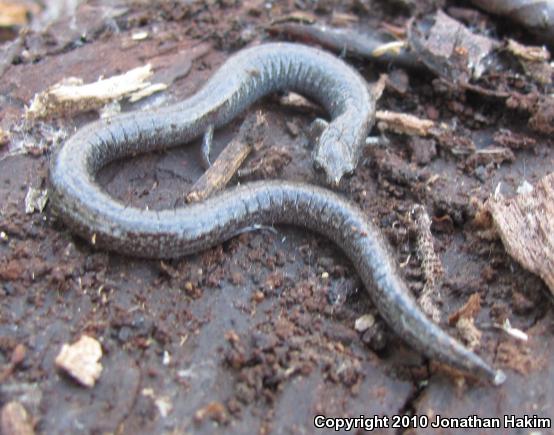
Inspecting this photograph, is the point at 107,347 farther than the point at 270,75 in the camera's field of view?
No

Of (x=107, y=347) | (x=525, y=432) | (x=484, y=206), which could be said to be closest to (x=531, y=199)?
(x=484, y=206)

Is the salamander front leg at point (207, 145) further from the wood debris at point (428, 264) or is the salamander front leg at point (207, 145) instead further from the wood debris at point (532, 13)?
the wood debris at point (532, 13)

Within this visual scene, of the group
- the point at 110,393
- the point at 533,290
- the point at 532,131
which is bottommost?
the point at 110,393

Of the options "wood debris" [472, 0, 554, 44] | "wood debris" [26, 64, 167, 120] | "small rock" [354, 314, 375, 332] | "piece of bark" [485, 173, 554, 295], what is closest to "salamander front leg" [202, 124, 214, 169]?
"wood debris" [26, 64, 167, 120]

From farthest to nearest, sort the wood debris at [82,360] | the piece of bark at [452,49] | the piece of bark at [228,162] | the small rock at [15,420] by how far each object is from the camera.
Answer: the piece of bark at [452,49] → the piece of bark at [228,162] → the wood debris at [82,360] → the small rock at [15,420]

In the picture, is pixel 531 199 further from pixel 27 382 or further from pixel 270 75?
pixel 27 382

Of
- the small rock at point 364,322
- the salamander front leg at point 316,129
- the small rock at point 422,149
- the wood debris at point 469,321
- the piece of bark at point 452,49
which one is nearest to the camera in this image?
the wood debris at point 469,321

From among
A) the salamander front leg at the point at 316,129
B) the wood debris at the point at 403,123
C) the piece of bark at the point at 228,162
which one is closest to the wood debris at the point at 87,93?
the piece of bark at the point at 228,162
